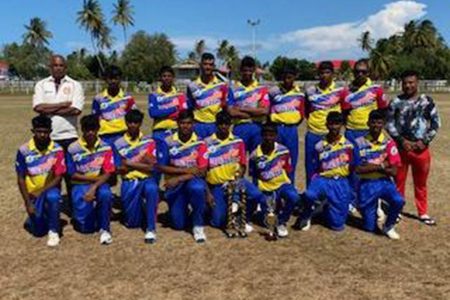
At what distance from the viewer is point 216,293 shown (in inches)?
200

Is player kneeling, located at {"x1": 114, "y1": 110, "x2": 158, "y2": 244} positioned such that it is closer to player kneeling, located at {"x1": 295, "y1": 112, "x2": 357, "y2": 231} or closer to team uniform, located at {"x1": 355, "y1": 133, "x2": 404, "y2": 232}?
player kneeling, located at {"x1": 295, "y1": 112, "x2": 357, "y2": 231}

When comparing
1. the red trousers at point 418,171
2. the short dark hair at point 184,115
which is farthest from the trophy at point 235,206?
the red trousers at point 418,171

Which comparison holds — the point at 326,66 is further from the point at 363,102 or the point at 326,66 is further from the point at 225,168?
the point at 225,168

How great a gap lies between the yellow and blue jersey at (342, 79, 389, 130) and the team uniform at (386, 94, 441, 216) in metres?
0.21

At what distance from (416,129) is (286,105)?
165 cm

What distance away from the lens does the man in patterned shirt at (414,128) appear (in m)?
7.34

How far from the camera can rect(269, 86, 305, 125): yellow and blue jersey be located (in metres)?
7.57

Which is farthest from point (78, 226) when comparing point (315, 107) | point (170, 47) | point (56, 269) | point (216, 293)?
point (170, 47)

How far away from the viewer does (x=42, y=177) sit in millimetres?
6633

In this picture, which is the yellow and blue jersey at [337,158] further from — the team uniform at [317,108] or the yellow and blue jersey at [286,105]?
the yellow and blue jersey at [286,105]

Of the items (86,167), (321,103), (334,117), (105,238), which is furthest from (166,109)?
(334,117)

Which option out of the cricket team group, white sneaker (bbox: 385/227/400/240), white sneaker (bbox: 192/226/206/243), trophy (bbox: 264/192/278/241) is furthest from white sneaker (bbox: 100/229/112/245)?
white sneaker (bbox: 385/227/400/240)

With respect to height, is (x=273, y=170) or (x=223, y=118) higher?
(x=223, y=118)

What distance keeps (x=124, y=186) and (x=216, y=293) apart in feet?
7.72
